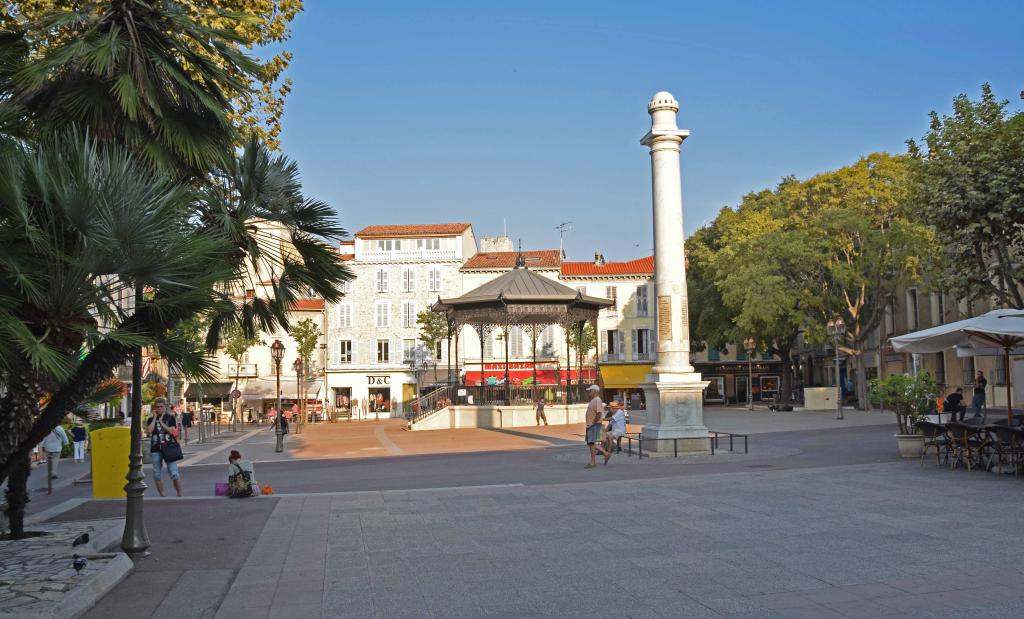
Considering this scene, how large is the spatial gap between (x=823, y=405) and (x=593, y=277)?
2350cm

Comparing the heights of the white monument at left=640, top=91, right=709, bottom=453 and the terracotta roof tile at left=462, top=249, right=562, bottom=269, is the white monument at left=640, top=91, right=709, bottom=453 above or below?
below

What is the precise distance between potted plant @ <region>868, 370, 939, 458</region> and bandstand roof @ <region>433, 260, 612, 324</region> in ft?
56.1

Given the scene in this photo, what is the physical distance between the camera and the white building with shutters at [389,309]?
198ft

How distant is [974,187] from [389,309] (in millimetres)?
44775

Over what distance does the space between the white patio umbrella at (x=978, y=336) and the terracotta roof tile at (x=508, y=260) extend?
42.7 metres

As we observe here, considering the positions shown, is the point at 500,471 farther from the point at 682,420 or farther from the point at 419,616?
the point at 419,616

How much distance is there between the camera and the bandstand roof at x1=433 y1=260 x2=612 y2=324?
32.5m

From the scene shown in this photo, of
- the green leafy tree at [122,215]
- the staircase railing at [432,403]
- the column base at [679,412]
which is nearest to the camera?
the green leafy tree at [122,215]

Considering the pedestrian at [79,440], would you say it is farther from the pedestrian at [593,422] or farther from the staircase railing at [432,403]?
the pedestrian at [593,422]

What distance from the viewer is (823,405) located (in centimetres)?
4169

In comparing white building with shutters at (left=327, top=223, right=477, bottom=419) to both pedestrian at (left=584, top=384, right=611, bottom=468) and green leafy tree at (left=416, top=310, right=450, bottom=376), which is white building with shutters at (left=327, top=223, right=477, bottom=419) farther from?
pedestrian at (left=584, top=384, right=611, bottom=468)

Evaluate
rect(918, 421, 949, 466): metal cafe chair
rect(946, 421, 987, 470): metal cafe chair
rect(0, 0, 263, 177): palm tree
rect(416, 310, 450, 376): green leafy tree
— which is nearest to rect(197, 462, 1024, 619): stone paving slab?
rect(946, 421, 987, 470): metal cafe chair

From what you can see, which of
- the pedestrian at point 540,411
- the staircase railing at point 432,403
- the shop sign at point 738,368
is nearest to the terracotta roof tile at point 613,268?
the shop sign at point 738,368

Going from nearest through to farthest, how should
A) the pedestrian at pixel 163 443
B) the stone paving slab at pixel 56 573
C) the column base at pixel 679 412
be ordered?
the stone paving slab at pixel 56 573, the pedestrian at pixel 163 443, the column base at pixel 679 412
